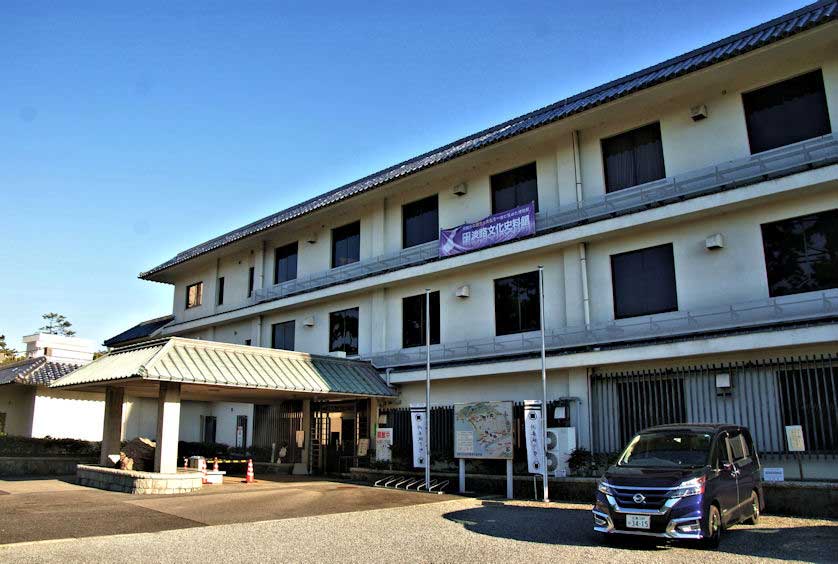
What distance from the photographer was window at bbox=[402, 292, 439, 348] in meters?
21.5

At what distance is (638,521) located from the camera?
9.52 m

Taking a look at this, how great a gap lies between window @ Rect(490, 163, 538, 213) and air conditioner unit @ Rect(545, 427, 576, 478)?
6.43 metres

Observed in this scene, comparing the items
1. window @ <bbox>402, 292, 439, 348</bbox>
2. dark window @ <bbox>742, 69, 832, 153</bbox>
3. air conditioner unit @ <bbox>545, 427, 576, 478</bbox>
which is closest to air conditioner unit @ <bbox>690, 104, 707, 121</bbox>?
dark window @ <bbox>742, 69, 832, 153</bbox>

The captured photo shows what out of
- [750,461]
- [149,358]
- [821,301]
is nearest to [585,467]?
[750,461]

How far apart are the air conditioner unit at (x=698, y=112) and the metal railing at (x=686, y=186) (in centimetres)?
132

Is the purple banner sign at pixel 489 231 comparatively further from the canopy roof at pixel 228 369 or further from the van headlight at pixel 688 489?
the van headlight at pixel 688 489

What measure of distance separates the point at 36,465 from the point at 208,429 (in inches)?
332

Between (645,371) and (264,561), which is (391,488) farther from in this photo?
(264,561)

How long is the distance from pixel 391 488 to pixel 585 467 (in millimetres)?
5129

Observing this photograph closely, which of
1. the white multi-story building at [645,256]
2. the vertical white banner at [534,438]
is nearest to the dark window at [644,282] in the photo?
the white multi-story building at [645,256]

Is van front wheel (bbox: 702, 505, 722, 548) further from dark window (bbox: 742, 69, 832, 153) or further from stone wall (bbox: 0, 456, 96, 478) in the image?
stone wall (bbox: 0, 456, 96, 478)

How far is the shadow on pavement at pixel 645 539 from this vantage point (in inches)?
363

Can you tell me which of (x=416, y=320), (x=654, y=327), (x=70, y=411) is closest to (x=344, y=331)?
(x=416, y=320)

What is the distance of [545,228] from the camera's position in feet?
60.3
